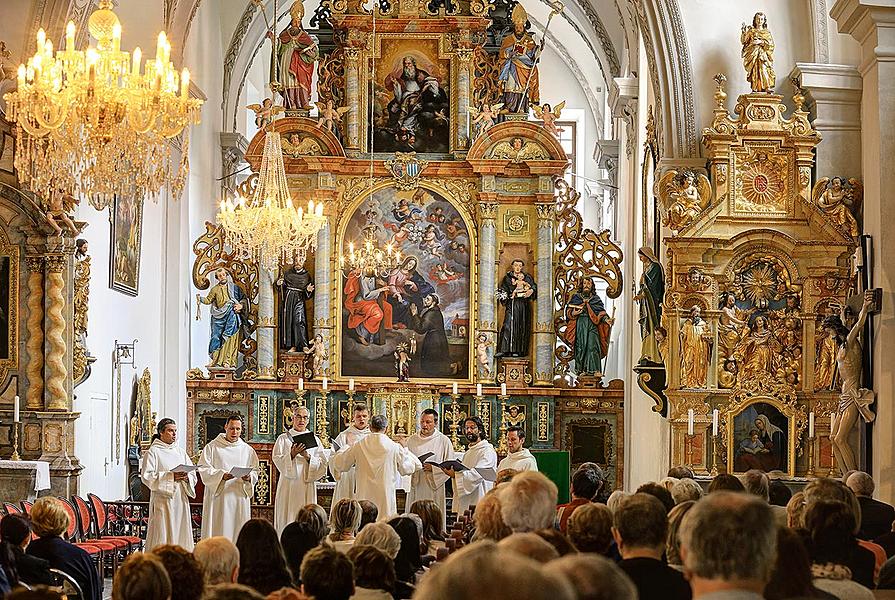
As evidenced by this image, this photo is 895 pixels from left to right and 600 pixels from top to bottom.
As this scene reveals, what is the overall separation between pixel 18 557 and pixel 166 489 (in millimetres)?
6398

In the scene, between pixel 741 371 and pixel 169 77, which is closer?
pixel 169 77

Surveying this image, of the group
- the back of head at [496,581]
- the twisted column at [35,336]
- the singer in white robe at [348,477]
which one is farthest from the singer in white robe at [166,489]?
the back of head at [496,581]

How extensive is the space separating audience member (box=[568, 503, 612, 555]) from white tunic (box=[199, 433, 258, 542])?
342 inches

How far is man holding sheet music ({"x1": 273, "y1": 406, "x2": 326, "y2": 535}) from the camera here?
1519 cm

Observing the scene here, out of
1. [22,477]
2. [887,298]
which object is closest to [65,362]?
[22,477]

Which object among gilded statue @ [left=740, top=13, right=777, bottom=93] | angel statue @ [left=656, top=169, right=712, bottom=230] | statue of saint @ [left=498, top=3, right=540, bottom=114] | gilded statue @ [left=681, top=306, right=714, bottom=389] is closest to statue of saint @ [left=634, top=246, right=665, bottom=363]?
gilded statue @ [left=681, top=306, right=714, bottom=389]

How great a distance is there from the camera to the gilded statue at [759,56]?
47.5ft

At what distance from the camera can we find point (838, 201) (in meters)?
14.0

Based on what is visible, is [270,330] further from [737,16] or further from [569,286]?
[737,16]

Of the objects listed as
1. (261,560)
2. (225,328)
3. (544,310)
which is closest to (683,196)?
(544,310)

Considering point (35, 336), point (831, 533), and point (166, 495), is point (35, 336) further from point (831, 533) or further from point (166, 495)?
point (831, 533)

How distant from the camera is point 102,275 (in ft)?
57.9

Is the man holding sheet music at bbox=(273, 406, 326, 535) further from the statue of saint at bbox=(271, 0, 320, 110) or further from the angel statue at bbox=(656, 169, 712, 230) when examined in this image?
the statue of saint at bbox=(271, 0, 320, 110)

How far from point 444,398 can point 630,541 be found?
1670 cm
